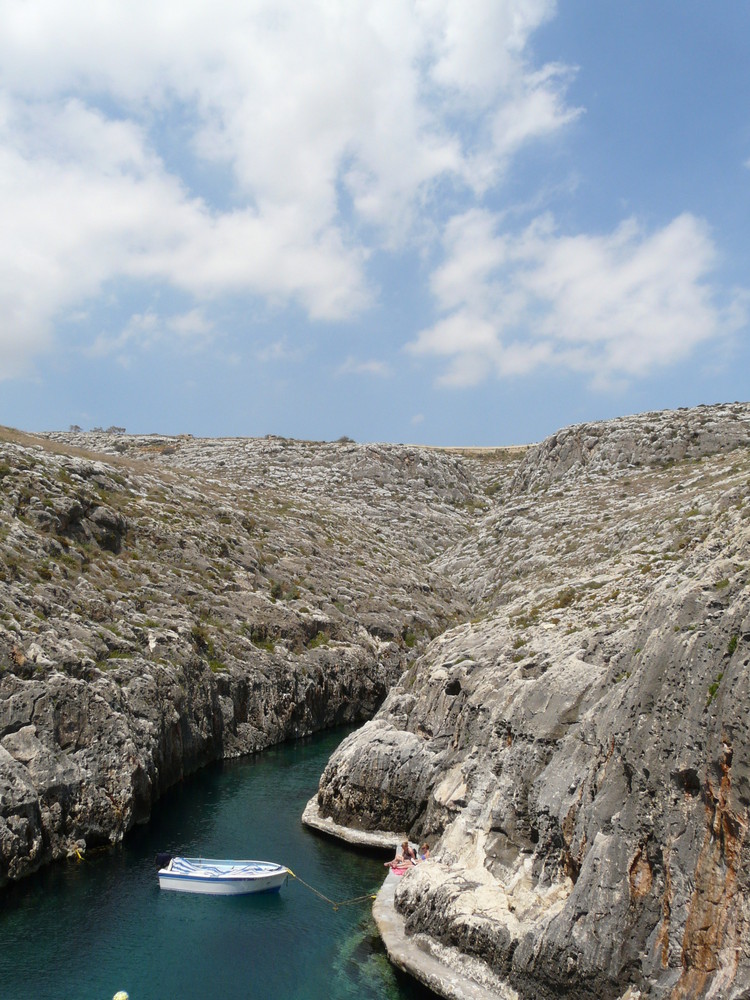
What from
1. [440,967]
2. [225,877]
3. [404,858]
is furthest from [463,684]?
[440,967]

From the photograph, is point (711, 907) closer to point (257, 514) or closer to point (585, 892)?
point (585, 892)

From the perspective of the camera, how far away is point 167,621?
2260 inches

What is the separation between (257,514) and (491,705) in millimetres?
58922

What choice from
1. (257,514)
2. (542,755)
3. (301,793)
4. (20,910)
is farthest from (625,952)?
(257,514)

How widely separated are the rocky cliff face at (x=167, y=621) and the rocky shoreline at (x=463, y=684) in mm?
234

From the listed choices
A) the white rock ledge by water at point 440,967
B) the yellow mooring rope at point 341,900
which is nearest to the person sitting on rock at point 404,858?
the yellow mooring rope at point 341,900

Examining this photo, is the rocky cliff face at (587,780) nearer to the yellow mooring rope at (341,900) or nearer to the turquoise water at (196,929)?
the turquoise water at (196,929)

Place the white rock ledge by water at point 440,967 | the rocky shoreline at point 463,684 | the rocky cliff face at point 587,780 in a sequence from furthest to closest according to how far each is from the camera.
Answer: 1. the white rock ledge by water at point 440,967
2. the rocky shoreline at point 463,684
3. the rocky cliff face at point 587,780

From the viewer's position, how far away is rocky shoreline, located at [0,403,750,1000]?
20953 millimetres

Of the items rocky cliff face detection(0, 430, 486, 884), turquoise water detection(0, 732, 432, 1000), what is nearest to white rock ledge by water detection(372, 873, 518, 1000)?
turquoise water detection(0, 732, 432, 1000)

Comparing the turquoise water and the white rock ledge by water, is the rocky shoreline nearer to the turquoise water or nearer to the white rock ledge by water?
the white rock ledge by water

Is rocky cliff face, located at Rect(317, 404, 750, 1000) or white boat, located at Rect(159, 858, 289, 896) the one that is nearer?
rocky cliff face, located at Rect(317, 404, 750, 1000)

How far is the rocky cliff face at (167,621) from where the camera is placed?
129ft

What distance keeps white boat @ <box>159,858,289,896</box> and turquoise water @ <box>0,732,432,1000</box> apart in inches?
15.5
